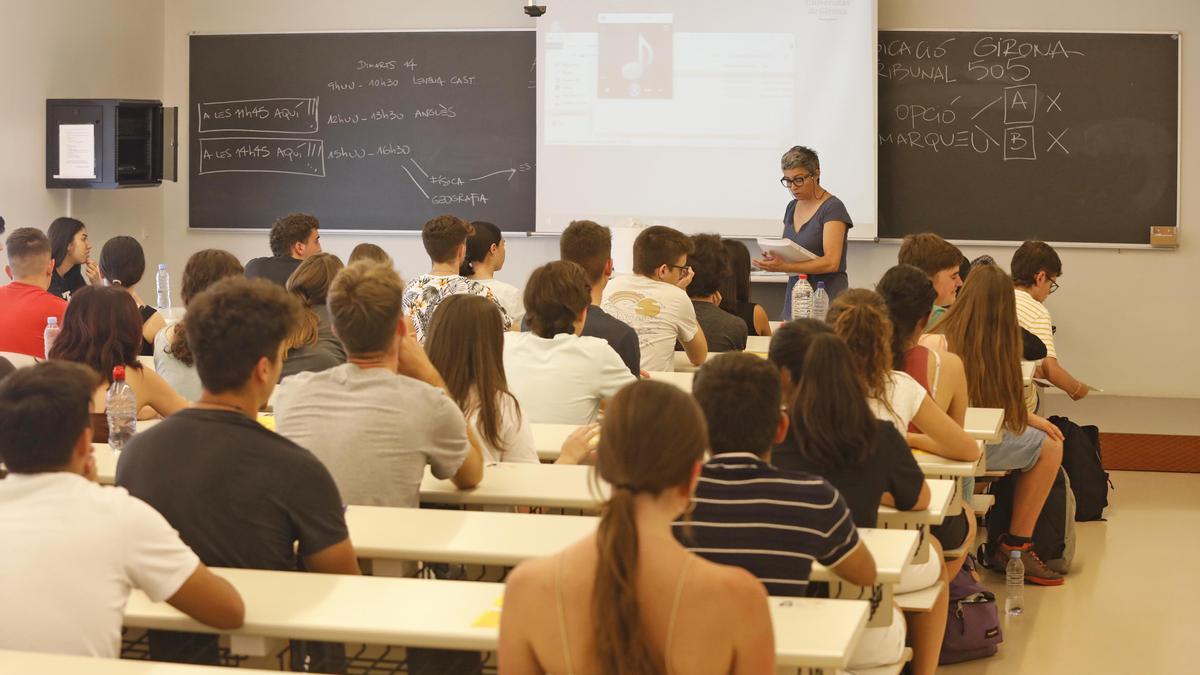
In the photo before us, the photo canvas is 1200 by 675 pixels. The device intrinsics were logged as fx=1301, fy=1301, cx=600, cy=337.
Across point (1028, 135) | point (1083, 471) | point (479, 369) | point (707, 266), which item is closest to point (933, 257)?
point (707, 266)

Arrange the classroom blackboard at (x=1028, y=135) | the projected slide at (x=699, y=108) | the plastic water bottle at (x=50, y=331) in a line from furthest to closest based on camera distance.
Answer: the projected slide at (x=699, y=108), the classroom blackboard at (x=1028, y=135), the plastic water bottle at (x=50, y=331)

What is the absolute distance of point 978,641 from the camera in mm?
4266

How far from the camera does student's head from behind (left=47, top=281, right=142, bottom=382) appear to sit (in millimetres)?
3803

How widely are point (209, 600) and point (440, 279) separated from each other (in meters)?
3.28

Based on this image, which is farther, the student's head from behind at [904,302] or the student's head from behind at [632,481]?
the student's head from behind at [904,302]

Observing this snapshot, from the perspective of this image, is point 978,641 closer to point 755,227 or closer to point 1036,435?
point 1036,435

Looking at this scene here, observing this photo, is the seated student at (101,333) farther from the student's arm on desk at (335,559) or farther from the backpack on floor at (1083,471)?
the backpack on floor at (1083,471)

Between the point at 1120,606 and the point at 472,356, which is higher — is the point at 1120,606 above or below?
below

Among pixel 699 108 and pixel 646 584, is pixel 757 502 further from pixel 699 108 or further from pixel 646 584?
pixel 699 108

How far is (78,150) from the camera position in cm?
757

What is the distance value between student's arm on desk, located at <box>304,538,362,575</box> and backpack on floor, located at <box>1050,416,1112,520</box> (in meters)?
4.46

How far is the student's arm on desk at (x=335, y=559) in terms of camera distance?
2408 millimetres

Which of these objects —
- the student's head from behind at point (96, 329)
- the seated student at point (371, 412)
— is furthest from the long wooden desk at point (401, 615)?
the student's head from behind at point (96, 329)

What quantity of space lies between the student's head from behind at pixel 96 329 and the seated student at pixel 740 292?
2702mm
